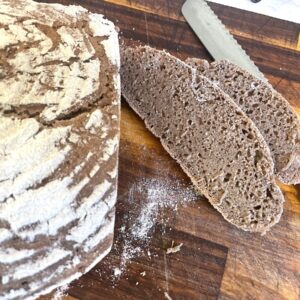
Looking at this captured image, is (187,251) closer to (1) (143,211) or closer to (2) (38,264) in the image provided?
(1) (143,211)

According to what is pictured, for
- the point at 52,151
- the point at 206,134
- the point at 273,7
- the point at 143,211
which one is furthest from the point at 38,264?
the point at 273,7

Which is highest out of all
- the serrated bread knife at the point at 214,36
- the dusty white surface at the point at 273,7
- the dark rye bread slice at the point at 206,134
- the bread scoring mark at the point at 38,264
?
the serrated bread knife at the point at 214,36

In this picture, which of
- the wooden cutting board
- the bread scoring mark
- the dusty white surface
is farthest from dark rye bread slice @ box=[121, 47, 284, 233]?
the dusty white surface

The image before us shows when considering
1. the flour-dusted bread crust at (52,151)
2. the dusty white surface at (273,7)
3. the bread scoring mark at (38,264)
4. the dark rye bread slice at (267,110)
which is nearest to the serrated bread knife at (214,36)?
the dark rye bread slice at (267,110)

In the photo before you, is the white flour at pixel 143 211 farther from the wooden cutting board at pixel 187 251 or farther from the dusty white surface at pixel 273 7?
the dusty white surface at pixel 273 7

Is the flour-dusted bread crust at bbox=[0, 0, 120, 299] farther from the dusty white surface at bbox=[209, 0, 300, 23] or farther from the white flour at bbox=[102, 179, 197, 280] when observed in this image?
the dusty white surface at bbox=[209, 0, 300, 23]

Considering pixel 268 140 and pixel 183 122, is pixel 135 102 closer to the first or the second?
pixel 183 122

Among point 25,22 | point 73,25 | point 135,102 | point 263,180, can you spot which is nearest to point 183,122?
point 135,102
